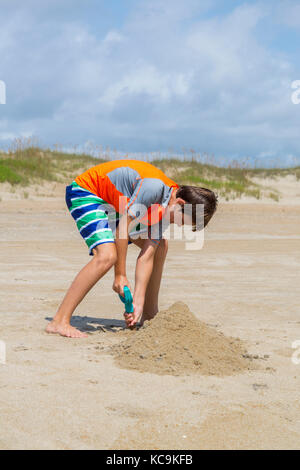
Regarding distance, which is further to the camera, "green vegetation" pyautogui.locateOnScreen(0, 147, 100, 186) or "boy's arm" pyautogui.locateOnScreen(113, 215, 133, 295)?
"green vegetation" pyautogui.locateOnScreen(0, 147, 100, 186)

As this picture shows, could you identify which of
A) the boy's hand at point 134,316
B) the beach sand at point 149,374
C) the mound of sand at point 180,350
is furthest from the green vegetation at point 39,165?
the mound of sand at point 180,350

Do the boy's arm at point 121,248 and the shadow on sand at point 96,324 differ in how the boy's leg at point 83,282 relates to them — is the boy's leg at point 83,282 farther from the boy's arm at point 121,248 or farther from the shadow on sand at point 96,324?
the shadow on sand at point 96,324

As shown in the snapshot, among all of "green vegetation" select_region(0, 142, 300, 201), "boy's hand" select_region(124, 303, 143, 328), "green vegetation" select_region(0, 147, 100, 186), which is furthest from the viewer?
"green vegetation" select_region(0, 142, 300, 201)

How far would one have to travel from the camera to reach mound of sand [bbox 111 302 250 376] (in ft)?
11.1

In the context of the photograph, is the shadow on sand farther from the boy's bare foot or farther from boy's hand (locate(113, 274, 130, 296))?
boy's hand (locate(113, 274, 130, 296))

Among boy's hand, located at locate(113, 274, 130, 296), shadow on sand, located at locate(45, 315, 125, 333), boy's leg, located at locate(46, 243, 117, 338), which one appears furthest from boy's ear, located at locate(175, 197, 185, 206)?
shadow on sand, located at locate(45, 315, 125, 333)

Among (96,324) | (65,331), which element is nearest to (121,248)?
(65,331)

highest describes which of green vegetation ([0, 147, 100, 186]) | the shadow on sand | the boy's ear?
green vegetation ([0, 147, 100, 186])

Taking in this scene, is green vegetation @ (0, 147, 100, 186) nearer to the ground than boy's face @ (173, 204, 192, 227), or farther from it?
farther from it

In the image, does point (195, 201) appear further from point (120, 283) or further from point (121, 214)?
point (120, 283)

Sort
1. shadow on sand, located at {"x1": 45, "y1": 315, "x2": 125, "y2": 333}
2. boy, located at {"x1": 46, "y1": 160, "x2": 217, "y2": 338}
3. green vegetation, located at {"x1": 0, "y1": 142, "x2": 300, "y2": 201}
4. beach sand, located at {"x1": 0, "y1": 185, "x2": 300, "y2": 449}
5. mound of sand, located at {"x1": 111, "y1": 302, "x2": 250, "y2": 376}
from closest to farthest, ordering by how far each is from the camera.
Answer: beach sand, located at {"x1": 0, "y1": 185, "x2": 300, "y2": 449}, mound of sand, located at {"x1": 111, "y1": 302, "x2": 250, "y2": 376}, boy, located at {"x1": 46, "y1": 160, "x2": 217, "y2": 338}, shadow on sand, located at {"x1": 45, "y1": 315, "x2": 125, "y2": 333}, green vegetation, located at {"x1": 0, "y1": 142, "x2": 300, "y2": 201}

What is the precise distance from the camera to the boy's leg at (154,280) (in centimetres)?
440

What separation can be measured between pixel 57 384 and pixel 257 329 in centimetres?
197

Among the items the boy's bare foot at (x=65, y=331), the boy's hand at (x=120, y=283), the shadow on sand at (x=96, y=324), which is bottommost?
the shadow on sand at (x=96, y=324)
